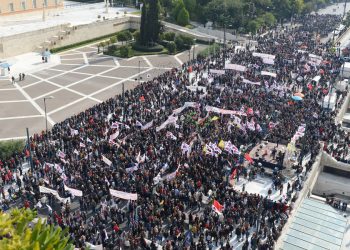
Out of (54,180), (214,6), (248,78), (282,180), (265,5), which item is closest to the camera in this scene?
(54,180)

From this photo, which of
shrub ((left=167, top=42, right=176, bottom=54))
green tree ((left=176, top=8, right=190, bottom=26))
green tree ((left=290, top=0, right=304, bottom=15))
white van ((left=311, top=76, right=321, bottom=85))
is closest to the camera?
white van ((left=311, top=76, right=321, bottom=85))

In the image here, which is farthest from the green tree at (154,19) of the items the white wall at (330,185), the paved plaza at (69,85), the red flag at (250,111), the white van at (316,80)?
the white wall at (330,185)

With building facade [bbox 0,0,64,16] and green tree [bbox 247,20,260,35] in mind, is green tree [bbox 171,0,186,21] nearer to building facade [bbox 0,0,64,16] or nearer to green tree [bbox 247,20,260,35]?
green tree [bbox 247,20,260,35]

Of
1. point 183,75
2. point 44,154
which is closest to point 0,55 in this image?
point 183,75

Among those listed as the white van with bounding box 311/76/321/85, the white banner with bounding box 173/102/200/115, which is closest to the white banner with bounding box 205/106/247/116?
the white banner with bounding box 173/102/200/115

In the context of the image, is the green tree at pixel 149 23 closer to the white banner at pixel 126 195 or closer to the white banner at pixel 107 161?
the white banner at pixel 107 161

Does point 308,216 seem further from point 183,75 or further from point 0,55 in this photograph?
point 0,55

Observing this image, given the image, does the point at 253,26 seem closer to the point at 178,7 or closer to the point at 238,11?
the point at 238,11
